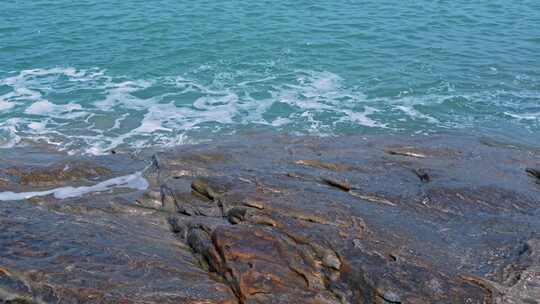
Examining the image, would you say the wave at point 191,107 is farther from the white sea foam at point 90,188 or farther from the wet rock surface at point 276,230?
the white sea foam at point 90,188

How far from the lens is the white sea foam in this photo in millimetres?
15484

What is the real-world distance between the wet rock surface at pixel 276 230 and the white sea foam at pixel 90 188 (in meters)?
0.33

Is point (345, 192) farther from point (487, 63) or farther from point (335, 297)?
point (487, 63)

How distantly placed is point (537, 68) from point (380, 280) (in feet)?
85.4

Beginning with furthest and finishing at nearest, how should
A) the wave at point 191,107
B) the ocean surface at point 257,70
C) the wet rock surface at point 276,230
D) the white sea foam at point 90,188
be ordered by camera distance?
the ocean surface at point 257,70 → the wave at point 191,107 → the white sea foam at point 90,188 → the wet rock surface at point 276,230

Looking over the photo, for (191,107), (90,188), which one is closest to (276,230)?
(90,188)

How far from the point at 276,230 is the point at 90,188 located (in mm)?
6311

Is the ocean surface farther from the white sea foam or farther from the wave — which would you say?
the white sea foam

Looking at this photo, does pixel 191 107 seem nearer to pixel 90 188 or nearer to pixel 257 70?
pixel 257 70

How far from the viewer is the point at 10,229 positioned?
12.1m

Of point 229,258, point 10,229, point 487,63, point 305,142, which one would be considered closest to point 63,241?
point 10,229

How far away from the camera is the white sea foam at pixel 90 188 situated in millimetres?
15484

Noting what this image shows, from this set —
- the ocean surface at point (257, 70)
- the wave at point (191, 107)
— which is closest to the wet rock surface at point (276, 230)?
the wave at point (191, 107)

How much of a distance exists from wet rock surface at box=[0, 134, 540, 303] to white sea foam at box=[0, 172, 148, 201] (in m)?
0.33
